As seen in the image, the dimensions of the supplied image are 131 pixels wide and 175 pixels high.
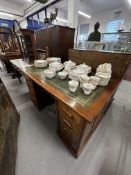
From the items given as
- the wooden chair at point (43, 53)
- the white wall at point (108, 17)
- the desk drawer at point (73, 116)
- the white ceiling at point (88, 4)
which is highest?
the white ceiling at point (88, 4)

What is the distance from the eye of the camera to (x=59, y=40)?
155 cm

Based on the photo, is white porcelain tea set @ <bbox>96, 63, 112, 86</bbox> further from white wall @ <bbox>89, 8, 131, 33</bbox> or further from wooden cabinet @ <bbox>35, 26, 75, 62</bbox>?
white wall @ <bbox>89, 8, 131, 33</bbox>

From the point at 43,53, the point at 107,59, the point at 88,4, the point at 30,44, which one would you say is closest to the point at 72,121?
the point at 107,59

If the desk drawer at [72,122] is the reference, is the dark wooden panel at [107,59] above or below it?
above

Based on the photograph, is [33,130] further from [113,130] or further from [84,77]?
[113,130]

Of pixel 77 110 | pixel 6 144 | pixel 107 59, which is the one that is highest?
pixel 107 59

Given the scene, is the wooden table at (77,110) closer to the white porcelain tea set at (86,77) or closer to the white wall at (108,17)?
the white porcelain tea set at (86,77)

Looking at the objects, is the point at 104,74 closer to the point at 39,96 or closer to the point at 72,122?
the point at 72,122

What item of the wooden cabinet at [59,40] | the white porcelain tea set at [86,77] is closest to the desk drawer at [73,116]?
the white porcelain tea set at [86,77]

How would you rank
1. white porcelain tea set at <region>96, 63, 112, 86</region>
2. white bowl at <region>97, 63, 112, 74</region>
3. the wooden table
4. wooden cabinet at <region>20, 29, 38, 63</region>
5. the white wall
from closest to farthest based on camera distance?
1. the wooden table
2. white porcelain tea set at <region>96, 63, 112, 86</region>
3. white bowl at <region>97, 63, 112, 74</region>
4. wooden cabinet at <region>20, 29, 38, 63</region>
5. the white wall

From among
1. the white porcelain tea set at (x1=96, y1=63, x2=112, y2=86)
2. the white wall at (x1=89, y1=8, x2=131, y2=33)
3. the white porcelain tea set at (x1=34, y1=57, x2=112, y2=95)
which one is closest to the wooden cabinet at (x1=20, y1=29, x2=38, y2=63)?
the white porcelain tea set at (x1=34, y1=57, x2=112, y2=95)

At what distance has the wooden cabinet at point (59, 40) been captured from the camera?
152 centimetres

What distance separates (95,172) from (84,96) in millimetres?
837

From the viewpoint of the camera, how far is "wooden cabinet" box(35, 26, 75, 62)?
1.52 meters
